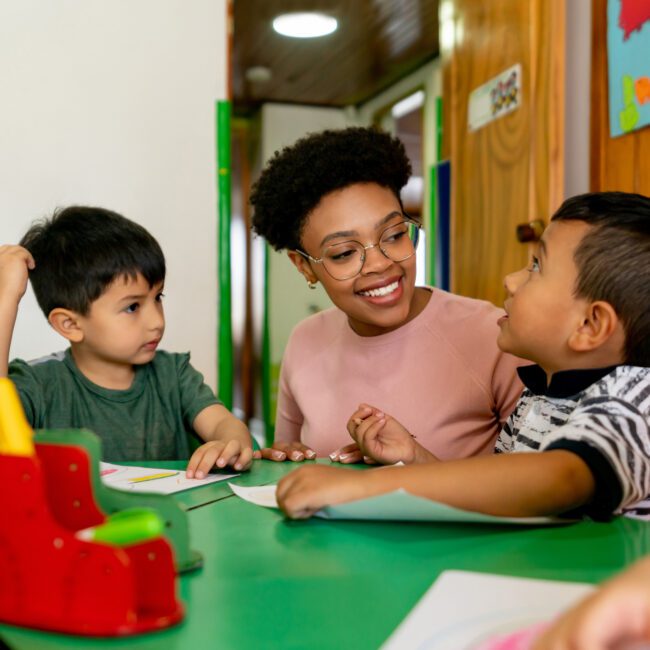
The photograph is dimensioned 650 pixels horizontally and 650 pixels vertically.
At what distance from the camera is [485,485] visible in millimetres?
672

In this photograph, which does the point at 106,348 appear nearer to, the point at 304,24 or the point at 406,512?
the point at 406,512

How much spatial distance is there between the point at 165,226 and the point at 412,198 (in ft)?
17.8

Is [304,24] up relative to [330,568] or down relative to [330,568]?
up

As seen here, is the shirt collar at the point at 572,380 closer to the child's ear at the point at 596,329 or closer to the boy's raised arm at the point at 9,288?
the child's ear at the point at 596,329

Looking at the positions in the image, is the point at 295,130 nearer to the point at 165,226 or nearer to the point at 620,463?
the point at 165,226

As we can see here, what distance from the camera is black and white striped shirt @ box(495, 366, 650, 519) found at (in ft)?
2.24

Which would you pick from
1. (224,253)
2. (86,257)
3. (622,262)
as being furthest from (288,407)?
(622,262)

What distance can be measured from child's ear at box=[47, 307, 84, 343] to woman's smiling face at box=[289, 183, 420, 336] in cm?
49

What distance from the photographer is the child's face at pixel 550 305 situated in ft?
3.17

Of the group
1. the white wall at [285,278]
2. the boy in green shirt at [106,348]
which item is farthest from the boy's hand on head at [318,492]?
the white wall at [285,278]

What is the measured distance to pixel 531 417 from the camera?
97cm

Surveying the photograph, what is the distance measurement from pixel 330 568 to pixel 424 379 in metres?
0.88

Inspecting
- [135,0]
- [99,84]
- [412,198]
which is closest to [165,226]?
[99,84]

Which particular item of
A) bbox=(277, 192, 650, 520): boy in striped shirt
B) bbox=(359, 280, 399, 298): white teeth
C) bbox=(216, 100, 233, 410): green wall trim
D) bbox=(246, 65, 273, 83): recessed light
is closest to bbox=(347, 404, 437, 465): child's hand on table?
bbox=(277, 192, 650, 520): boy in striped shirt
